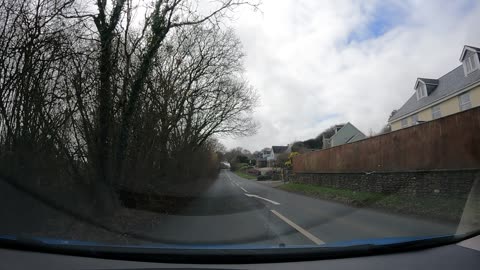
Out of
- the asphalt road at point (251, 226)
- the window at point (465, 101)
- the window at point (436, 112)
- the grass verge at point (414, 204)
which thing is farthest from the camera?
the window at point (436, 112)

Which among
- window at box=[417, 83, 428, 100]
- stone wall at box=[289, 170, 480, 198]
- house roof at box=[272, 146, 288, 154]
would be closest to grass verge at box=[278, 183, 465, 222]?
stone wall at box=[289, 170, 480, 198]

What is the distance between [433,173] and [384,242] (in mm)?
11914

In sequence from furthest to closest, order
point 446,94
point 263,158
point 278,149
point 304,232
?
point 263,158, point 278,149, point 446,94, point 304,232

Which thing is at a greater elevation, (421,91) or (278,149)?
(278,149)

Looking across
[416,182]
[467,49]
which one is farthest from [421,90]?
[416,182]

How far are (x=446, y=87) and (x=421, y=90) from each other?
4180 millimetres

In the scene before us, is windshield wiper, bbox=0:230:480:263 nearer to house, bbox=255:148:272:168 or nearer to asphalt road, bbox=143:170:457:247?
asphalt road, bbox=143:170:457:247

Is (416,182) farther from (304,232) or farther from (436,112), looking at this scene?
(436,112)

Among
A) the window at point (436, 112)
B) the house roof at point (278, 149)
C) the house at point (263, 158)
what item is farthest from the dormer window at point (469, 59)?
the house at point (263, 158)

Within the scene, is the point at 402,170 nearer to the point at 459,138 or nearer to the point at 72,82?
the point at 459,138

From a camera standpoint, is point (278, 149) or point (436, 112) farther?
point (278, 149)

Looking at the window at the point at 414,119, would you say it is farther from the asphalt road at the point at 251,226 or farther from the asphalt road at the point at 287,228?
the asphalt road at the point at 287,228

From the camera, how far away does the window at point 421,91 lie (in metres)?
32.9

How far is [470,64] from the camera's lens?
2597cm
